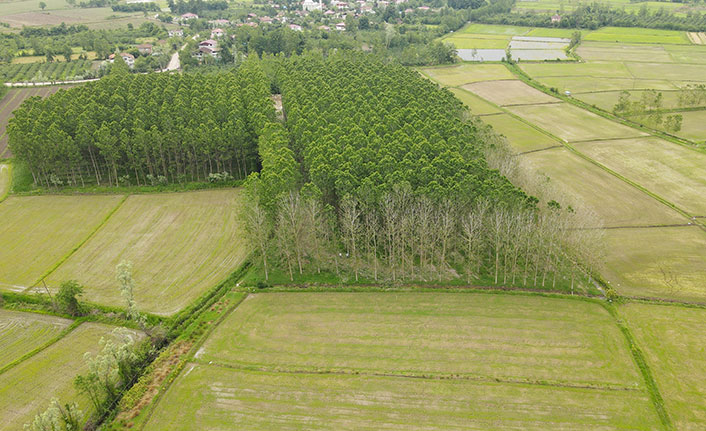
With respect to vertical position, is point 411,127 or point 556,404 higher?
point 411,127

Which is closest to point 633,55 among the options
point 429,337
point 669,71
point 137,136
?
point 669,71

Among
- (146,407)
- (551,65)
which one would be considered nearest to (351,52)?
(551,65)

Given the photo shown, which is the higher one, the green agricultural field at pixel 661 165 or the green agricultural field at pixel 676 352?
the green agricultural field at pixel 661 165

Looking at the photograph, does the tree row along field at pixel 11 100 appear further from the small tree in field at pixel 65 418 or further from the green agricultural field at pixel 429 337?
the green agricultural field at pixel 429 337

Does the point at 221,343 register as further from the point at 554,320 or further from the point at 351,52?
the point at 351,52

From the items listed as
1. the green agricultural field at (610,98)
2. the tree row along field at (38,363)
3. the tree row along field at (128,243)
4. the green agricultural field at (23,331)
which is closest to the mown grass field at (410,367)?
the tree row along field at (38,363)

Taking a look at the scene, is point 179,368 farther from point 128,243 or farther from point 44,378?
point 128,243
